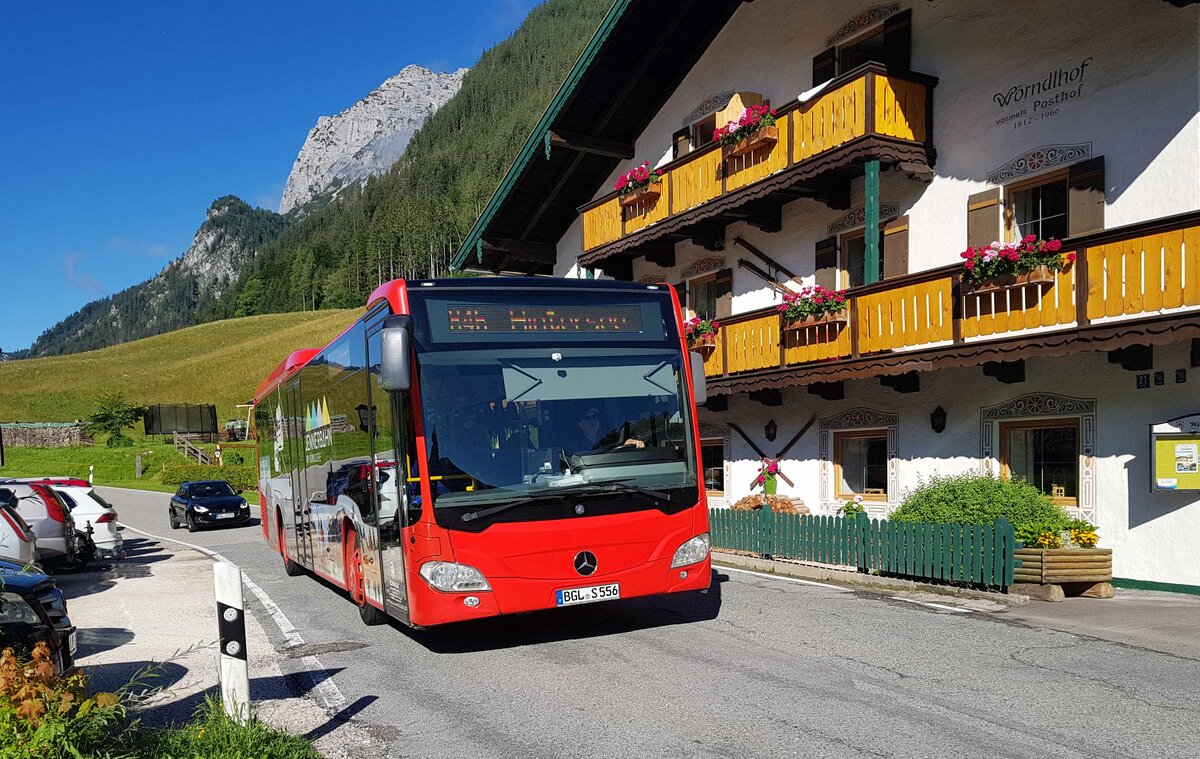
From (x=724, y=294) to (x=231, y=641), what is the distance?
16.2m

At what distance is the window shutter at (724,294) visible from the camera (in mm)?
20531

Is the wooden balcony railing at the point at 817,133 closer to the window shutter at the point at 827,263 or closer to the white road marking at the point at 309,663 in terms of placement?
the window shutter at the point at 827,263

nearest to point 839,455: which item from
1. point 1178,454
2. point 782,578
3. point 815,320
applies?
point 815,320

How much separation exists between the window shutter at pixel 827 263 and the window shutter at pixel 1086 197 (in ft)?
15.7

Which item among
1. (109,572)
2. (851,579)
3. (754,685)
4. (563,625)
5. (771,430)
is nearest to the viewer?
(754,685)

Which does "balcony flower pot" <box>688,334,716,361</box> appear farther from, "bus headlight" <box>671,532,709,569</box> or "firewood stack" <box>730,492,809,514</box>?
"bus headlight" <box>671,532,709,569</box>

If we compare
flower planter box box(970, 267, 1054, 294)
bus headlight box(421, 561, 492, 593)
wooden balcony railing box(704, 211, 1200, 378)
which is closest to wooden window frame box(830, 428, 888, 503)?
wooden balcony railing box(704, 211, 1200, 378)

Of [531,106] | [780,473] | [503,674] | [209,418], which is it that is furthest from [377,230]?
[503,674]

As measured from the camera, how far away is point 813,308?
16031 millimetres

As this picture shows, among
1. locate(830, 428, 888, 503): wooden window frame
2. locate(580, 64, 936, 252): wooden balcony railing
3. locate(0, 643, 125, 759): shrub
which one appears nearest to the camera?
locate(0, 643, 125, 759): shrub

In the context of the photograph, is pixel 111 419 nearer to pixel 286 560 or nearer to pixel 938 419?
pixel 286 560

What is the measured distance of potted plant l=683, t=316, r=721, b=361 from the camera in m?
18.9

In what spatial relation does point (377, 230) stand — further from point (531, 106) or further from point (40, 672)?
point (40, 672)

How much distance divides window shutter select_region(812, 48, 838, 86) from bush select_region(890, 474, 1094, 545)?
8745 millimetres
